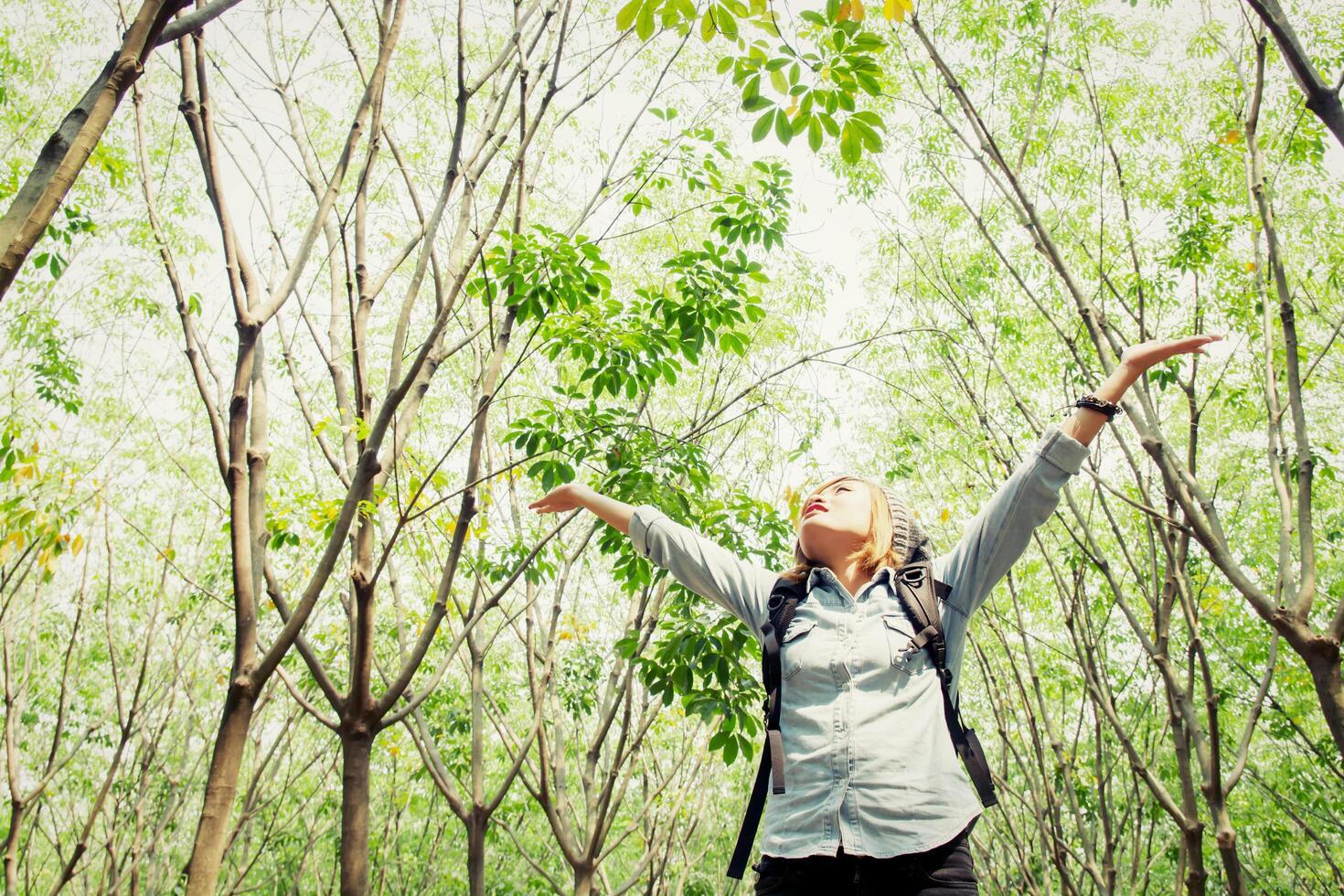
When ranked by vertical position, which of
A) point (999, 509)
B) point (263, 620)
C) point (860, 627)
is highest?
point (263, 620)

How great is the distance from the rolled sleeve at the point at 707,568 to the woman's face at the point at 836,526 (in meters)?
0.12

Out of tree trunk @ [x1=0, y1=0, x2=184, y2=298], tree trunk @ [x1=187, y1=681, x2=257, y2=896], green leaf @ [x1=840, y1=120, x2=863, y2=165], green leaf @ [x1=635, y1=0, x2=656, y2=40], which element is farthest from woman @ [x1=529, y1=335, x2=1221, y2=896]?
tree trunk @ [x1=187, y1=681, x2=257, y2=896]

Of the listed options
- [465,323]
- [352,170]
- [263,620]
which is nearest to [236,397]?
[465,323]

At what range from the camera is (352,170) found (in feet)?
18.2

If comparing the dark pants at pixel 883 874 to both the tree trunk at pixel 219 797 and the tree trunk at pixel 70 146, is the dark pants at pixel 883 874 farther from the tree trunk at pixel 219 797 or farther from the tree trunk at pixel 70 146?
the tree trunk at pixel 219 797

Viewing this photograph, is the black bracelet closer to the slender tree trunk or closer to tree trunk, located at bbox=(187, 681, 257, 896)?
the slender tree trunk

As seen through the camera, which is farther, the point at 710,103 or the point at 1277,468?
the point at 710,103

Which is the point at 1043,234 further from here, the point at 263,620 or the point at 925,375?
the point at 263,620

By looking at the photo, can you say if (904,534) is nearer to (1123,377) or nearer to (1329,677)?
(1123,377)

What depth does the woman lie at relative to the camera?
1533mm

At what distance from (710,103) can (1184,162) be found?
2897 mm

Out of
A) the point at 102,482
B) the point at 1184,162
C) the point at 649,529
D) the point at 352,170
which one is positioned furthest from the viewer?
the point at 102,482

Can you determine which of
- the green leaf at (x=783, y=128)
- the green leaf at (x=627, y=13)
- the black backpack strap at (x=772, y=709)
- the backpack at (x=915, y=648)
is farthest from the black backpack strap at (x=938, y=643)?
the green leaf at (x=627, y=13)

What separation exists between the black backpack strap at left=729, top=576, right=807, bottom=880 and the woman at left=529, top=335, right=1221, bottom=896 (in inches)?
0.8
